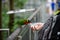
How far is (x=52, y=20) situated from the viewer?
2.52 metres

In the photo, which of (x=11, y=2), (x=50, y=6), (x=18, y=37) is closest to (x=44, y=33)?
(x=18, y=37)

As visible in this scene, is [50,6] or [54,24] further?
[50,6]

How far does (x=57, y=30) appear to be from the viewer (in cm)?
238

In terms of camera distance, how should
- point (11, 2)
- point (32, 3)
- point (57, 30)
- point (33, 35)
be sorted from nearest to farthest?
1. point (57, 30)
2. point (33, 35)
3. point (11, 2)
4. point (32, 3)

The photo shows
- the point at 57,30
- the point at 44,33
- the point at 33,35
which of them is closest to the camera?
the point at 57,30

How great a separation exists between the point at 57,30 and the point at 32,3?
10.00m

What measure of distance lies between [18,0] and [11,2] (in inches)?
78.1

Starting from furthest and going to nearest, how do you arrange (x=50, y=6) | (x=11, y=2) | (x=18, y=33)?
(x=50, y=6) < (x=11, y=2) < (x=18, y=33)

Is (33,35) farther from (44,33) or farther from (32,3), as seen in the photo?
(32,3)

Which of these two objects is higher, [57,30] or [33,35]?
[57,30]

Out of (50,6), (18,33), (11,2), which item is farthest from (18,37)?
(50,6)

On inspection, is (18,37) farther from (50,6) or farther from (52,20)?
(50,6)

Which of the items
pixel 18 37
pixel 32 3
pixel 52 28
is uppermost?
pixel 52 28

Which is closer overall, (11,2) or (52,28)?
(52,28)
